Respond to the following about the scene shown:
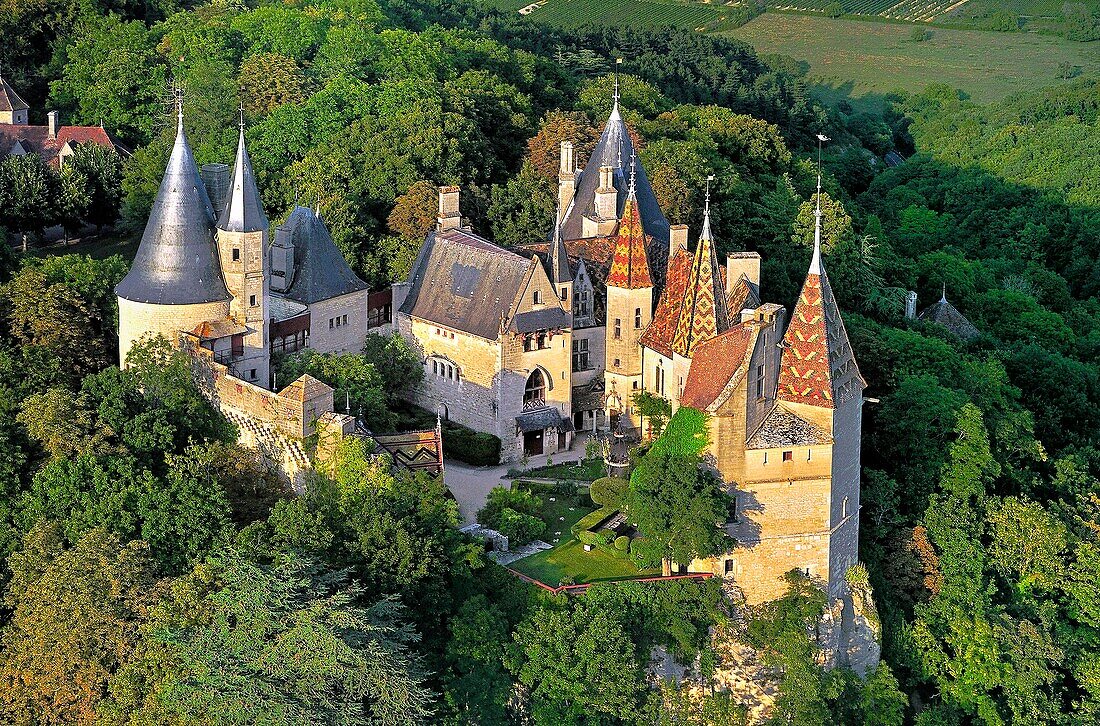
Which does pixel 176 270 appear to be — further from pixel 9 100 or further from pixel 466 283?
pixel 9 100

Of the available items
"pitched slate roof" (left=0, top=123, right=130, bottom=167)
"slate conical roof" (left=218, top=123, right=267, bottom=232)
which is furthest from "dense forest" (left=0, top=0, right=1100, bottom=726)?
"slate conical roof" (left=218, top=123, right=267, bottom=232)

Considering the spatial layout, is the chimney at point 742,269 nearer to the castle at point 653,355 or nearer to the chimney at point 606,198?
the castle at point 653,355

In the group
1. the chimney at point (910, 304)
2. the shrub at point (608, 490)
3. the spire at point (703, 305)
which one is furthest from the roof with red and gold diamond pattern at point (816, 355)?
the chimney at point (910, 304)

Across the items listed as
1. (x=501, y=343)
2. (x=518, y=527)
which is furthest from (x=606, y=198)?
(x=518, y=527)

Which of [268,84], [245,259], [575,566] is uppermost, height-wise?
[268,84]

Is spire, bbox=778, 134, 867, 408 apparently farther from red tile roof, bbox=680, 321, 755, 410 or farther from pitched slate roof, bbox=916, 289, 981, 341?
pitched slate roof, bbox=916, 289, 981, 341

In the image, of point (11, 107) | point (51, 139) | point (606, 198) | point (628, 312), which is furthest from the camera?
point (11, 107)
